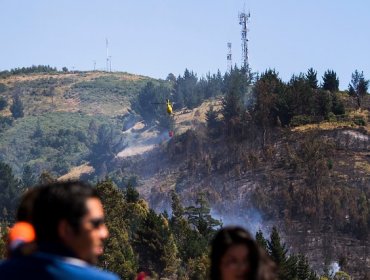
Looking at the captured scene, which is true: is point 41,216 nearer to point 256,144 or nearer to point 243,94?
point 256,144

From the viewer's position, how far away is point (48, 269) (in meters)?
3.27

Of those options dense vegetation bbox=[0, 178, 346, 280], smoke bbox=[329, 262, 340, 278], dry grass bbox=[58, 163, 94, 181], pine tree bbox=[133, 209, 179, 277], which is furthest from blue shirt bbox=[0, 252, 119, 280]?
dry grass bbox=[58, 163, 94, 181]

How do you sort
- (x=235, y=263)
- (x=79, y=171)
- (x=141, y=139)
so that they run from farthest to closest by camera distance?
(x=141, y=139) → (x=79, y=171) → (x=235, y=263)

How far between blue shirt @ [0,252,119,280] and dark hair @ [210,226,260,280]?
0.84 metres

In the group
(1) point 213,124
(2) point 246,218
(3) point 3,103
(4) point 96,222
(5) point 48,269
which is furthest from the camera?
(3) point 3,103

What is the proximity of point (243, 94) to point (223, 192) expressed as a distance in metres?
29.2

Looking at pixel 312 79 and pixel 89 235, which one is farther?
pixel 312 79

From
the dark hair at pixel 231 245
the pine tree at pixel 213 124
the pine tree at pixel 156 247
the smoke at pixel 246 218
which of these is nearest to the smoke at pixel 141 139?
the pine tree at pixel 213 124

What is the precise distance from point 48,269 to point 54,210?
0.26 meters

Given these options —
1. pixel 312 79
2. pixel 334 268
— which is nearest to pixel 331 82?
pixel 312 79

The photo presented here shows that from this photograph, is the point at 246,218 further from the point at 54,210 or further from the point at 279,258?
the point at 54,210

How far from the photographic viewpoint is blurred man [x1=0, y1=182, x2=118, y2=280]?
329 cm

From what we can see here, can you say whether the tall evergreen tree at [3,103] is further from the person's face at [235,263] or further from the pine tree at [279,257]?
the person's face at [235,263]

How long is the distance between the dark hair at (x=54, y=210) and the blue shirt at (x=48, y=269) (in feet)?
0.39
